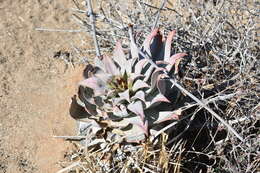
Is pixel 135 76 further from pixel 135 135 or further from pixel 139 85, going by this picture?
pixel 135 135

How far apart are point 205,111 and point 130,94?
0.38m

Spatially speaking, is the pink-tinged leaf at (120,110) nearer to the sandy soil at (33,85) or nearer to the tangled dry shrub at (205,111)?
the tangled dry shrub at (205,111)

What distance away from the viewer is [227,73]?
2051 millimetres

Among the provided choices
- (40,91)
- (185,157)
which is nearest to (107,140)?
(185,157)

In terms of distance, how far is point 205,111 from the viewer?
75.4 inches

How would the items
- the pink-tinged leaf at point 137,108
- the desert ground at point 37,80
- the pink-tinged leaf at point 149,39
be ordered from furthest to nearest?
the desert ground at point 37,80 < the pink-tinged leaf at point 149,39 < the pink-tinged leaf at point 137,108

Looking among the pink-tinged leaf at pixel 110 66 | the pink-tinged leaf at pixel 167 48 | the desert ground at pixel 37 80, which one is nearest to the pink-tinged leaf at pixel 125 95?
the pink-tinged leaf at pixel 110 66

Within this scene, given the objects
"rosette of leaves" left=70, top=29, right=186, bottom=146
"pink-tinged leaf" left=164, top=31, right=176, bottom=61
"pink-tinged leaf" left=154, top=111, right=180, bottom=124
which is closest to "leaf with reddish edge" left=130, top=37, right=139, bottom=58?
"rosette of leaves" left=70, top=29, right=186, bottom=146

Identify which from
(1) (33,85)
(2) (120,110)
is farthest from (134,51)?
(1) (33,85)

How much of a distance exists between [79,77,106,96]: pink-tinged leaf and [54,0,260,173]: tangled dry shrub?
0.23m

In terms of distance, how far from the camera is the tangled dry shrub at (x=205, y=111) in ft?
5.76

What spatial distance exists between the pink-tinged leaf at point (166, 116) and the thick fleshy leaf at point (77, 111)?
0.30 meters

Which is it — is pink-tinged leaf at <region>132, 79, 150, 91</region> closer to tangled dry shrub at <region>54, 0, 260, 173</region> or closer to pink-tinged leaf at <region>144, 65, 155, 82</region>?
pink-tinged leaf at <region>144, 65, 155, 82</region>

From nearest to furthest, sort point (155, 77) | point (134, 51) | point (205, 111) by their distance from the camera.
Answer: point (155, 77) < point (134, 51) < point (205, 111)
